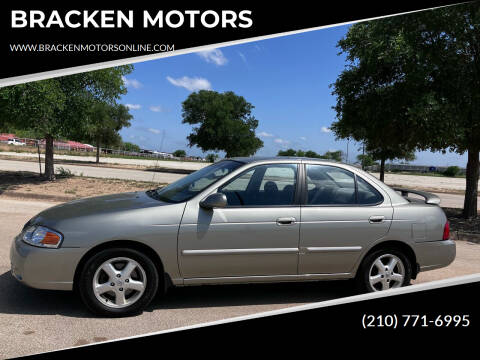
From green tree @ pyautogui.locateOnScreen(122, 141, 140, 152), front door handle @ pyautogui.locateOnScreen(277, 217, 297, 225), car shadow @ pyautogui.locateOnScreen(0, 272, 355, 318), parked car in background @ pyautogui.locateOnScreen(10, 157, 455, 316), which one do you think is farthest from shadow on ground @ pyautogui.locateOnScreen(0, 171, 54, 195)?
green tree @ pyautogui.locateOnScreen(122, 141, 140, 152)

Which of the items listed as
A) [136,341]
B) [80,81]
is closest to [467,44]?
[136,341]

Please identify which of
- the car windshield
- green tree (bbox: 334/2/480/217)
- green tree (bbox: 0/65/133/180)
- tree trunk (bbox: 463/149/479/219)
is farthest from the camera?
green tree (bbox: 0/65/133/180)

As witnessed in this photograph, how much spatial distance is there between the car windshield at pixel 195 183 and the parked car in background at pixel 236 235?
0.02m

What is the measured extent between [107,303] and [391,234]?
10.00 ft

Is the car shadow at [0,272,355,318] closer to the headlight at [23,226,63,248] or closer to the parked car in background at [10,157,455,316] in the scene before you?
the parked car in background at [10,157,455,316]

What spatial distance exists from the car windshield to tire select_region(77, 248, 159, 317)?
29.6 inches

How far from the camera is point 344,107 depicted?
40.7 feet

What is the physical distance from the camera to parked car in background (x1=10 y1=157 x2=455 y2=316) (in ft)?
13.5

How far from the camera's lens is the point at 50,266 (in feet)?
13.3

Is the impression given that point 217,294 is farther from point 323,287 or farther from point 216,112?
point 216,112

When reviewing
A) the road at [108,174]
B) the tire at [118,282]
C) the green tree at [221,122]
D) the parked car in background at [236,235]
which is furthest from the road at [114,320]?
the green tree at [221,122]

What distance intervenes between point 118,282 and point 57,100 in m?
10.9

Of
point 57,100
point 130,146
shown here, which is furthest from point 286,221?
point 130,146

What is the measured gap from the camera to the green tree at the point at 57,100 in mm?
12992
